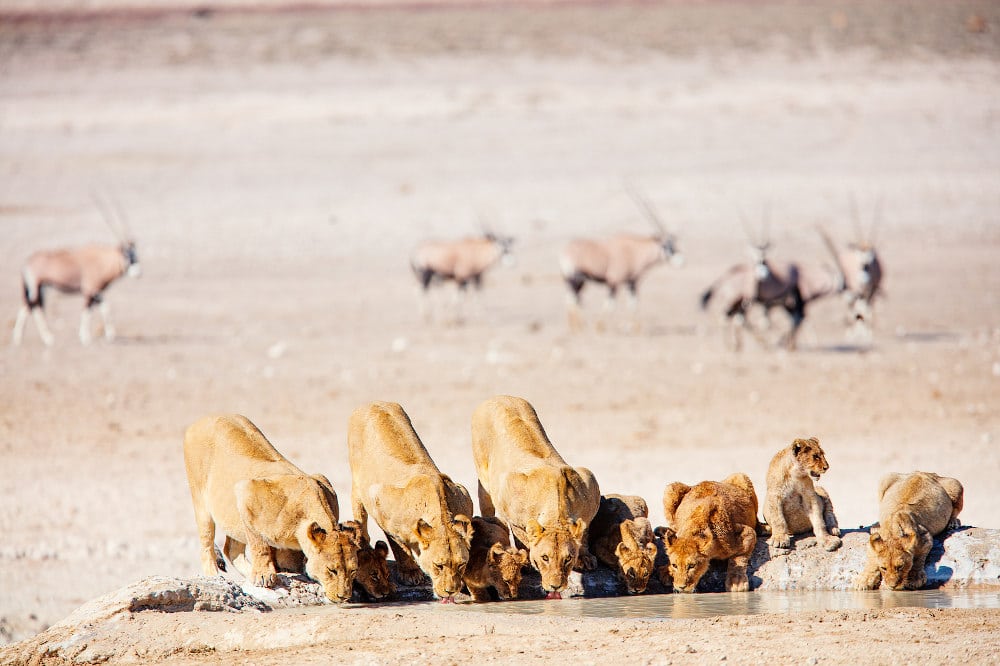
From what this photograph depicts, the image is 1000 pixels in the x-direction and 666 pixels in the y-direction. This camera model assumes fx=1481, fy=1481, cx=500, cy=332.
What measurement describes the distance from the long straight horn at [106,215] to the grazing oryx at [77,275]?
782 cm

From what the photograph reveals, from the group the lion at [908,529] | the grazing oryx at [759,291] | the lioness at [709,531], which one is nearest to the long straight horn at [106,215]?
the grazing oryx at [759,291]

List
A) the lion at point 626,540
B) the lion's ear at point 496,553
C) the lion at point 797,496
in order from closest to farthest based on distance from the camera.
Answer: the lion's ear at point 496,553, the lion at point 626,540, the lion at point 797,496

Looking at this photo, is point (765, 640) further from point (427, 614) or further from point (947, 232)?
point (947, 232)

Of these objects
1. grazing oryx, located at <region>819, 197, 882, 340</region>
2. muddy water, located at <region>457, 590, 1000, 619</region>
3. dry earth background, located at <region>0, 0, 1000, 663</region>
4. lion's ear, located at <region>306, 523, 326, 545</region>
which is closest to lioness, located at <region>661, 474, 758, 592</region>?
muddy water, located at <region>457, 590, 1000, 619</region>

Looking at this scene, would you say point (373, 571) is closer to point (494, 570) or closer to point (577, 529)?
point (494, 570)

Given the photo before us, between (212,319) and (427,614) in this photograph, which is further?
(212,319)

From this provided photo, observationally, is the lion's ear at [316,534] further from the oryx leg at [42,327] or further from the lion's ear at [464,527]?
the oryx leg at [42,327]

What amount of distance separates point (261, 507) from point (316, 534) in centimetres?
53

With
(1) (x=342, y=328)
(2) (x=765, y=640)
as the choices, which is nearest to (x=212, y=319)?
(1) (x=342, y=328)

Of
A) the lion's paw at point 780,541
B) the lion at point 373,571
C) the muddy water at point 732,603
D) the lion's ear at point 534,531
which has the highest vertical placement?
the lion's ear at point 534,531

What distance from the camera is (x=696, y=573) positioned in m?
9.84

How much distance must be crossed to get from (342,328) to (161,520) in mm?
12993

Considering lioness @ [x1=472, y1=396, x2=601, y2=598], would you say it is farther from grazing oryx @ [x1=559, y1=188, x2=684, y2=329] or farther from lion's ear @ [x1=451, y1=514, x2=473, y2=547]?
grazing oryx @ [x1=559, y1=188, x2=684, y2=329]

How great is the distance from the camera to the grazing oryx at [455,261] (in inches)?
1219
